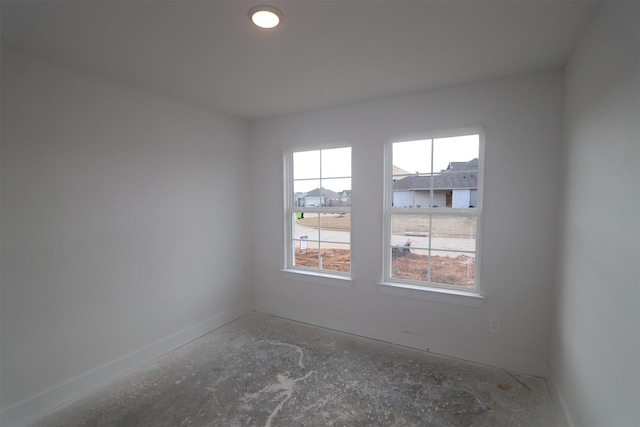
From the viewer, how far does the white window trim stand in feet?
8.37

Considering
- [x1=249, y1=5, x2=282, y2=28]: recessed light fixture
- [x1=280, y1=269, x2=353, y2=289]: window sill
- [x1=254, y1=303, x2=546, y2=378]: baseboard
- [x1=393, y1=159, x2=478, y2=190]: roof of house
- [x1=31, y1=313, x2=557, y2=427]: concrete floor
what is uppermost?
[x1=249, y1=5, x2=282, y2=28]: recessed light fixture

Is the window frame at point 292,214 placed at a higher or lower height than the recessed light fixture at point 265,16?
lower

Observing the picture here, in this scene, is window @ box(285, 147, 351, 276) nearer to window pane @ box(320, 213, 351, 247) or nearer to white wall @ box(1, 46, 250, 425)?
window pane @ box(320, 213, 351, 247)

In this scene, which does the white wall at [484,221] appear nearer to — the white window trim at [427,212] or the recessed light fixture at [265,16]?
the white window trim at [427,212]

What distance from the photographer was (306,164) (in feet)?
11.4

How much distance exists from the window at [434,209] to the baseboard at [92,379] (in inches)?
87.8

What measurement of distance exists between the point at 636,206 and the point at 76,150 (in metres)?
3.32

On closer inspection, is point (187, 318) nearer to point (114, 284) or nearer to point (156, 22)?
point (114, 284)

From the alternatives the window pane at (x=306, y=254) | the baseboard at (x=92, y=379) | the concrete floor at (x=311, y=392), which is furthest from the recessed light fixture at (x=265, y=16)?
the baseboard at (x=92, y=379)

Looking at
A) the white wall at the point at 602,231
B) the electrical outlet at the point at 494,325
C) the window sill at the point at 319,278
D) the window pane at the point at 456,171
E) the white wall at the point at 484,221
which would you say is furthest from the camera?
the window sill at the point at 319,278

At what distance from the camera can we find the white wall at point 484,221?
230 cm

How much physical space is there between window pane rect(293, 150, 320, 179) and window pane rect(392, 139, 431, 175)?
93cm

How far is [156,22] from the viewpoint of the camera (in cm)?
161

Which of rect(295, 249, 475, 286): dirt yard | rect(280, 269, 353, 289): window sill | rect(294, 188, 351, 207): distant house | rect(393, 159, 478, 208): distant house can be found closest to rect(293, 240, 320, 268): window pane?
rect(280, 269, 353, 289): window sill
